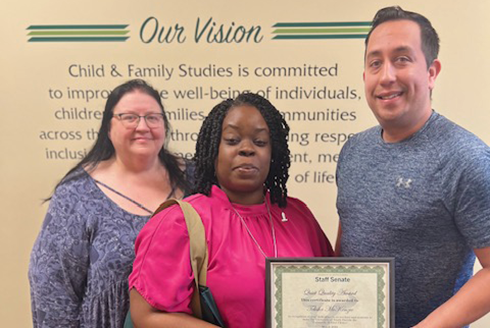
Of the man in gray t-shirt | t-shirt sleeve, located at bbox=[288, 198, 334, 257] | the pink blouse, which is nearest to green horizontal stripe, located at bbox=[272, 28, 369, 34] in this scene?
the man in gray t-shirt

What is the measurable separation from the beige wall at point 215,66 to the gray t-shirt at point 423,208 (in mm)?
594

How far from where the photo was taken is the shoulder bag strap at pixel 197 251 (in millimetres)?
1218

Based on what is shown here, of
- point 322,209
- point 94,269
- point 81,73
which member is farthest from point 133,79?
point 322,209

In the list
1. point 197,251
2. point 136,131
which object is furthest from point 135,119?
point 197,251

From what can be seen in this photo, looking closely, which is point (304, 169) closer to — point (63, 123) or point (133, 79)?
point (133, 79)

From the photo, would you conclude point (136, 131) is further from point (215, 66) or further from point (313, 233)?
point (313, 233)

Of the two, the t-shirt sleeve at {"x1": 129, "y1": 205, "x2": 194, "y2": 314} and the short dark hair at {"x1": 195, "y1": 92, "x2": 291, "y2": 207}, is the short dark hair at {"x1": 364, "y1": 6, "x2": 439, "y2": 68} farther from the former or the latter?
the t-shirt sleeve at {"x1": 129, "y1": 205, "x2": 194, "y2": 314}

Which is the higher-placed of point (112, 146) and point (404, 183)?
point (112, 146)

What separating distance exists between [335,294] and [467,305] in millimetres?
394

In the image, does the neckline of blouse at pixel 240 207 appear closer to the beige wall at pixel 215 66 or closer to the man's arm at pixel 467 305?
the man's arm at pixel 467 305

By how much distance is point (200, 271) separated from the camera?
48.7 inches

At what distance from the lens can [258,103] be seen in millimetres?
1375

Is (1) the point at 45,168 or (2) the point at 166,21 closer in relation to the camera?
Result: (2) the point at 166,21

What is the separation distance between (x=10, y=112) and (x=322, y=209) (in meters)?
1.62
